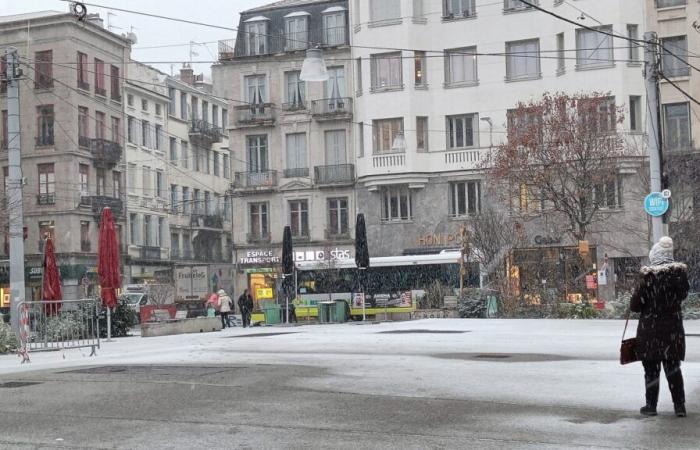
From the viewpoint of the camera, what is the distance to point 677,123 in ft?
153

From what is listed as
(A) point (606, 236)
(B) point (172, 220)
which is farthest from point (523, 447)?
(B) point (172, 220)

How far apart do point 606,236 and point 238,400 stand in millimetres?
38074

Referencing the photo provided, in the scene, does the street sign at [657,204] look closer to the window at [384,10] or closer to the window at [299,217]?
the window at [384,10]

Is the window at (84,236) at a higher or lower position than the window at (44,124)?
lower

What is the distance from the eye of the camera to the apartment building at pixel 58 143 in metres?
60.5

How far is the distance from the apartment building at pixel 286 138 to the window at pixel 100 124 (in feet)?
32.8

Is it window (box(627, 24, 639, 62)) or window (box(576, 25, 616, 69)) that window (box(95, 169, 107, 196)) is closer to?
window (box(576, 25, 616, 69))

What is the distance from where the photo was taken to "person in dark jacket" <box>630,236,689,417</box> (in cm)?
929

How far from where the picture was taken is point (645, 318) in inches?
372

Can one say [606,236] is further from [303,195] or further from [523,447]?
[523,447]

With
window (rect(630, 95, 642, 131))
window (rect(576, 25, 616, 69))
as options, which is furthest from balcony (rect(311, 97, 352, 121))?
window (rect(630, 95, 642, 131))

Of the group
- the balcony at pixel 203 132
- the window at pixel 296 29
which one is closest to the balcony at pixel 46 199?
the balcony at pixel 203 132

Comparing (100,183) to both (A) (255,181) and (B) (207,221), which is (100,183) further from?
(B) (207,221)

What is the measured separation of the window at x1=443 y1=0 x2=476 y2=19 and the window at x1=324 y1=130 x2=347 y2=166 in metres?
8.73
